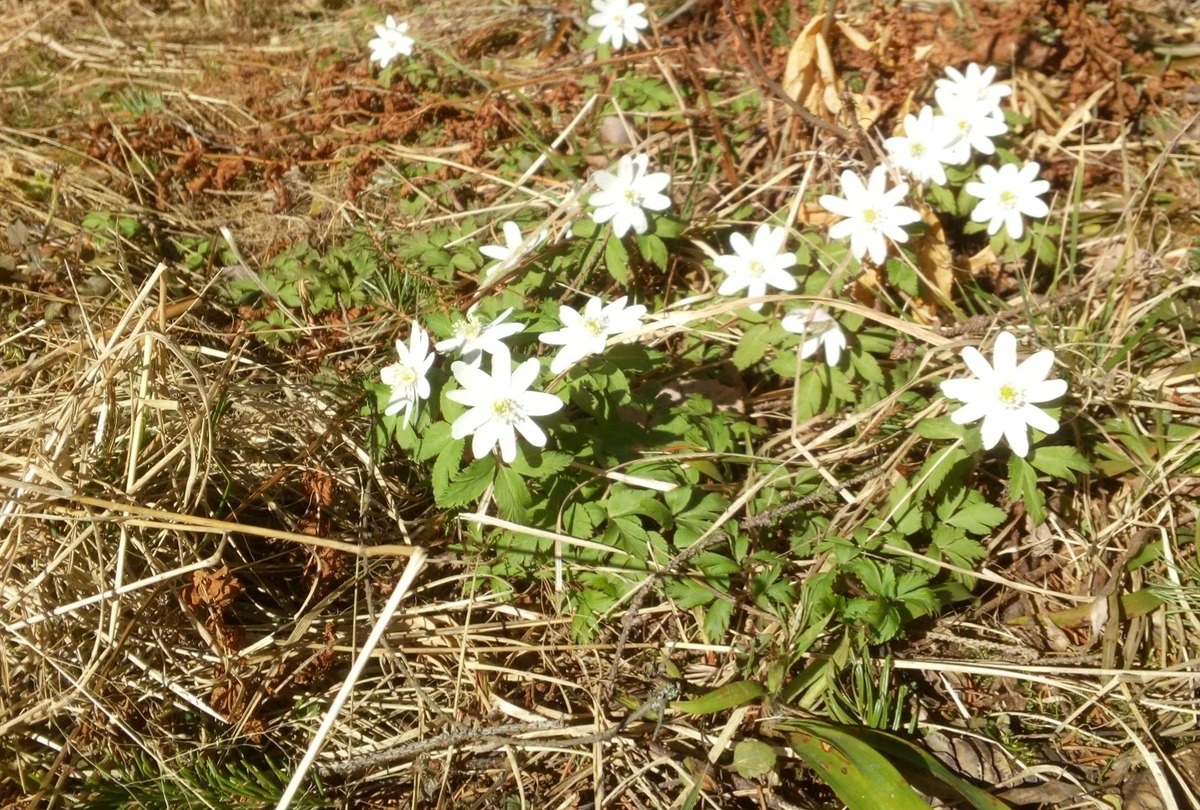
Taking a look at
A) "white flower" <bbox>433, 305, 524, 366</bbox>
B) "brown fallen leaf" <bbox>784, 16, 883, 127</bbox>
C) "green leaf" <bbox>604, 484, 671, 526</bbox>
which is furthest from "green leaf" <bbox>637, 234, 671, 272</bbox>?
"brown fallen leaf" <bbox>784, 16, 883, 127</bbox>

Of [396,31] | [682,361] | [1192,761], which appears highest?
[396,31]

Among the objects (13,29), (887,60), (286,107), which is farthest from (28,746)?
(13,29)

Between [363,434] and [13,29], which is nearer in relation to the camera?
[363,434]

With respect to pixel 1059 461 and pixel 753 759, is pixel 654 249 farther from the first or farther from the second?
pixel 753 759

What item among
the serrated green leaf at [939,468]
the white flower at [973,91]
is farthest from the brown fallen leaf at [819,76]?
the serrated green leaf at [939,468]

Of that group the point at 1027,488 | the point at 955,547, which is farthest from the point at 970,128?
the point at 955,547

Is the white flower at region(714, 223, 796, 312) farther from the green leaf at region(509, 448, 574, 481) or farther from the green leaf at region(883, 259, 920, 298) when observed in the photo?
the green leaf at region(509, 448, 574, 481)

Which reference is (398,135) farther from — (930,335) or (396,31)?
(930,335)
